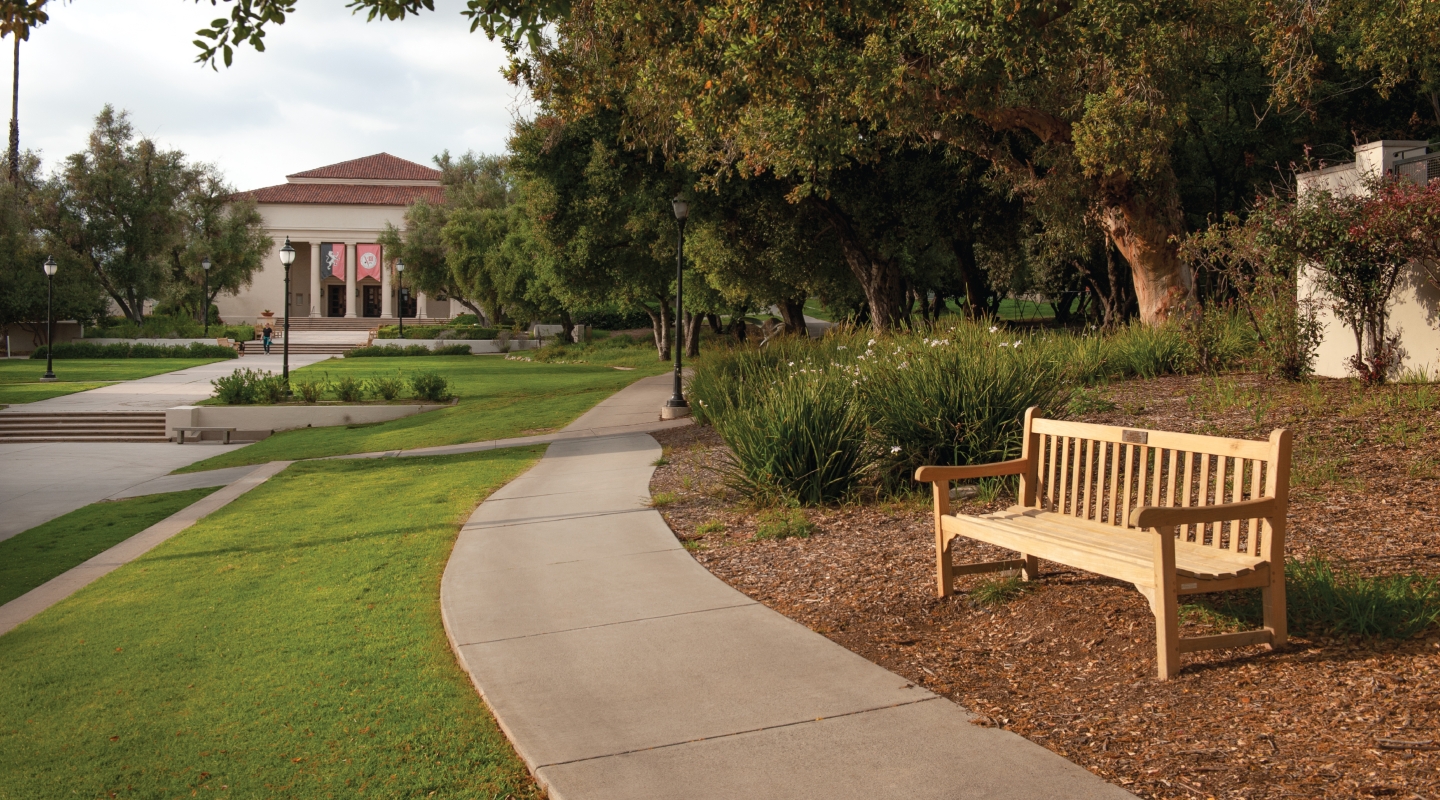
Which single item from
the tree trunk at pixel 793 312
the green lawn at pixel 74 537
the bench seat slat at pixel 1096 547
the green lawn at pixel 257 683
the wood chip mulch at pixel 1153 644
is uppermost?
the tree trunk at pixel 793 312

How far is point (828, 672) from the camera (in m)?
4.46

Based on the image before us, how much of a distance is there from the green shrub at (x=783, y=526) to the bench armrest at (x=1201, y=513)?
328 cm

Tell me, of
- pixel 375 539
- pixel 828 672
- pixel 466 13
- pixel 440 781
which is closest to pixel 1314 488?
pixel 828 672

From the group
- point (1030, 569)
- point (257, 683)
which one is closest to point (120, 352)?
point (257, 683)

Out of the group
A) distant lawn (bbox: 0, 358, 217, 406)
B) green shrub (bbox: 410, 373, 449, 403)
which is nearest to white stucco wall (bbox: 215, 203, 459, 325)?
distant lawn (bbox: 0, 358, 217, 406)

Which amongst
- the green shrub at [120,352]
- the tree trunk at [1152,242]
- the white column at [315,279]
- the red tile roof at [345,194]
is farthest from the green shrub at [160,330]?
the tree trunk at [1152,242]

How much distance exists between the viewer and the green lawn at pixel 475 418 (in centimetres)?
1788

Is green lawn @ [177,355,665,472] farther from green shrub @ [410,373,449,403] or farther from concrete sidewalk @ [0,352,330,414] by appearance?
concrete sidewalk @ [0,352,330,414]

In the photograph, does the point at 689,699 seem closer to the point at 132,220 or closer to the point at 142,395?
the point at 142,395

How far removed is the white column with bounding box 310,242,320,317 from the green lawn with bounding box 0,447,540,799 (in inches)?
2927

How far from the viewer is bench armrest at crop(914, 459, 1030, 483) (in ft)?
17.7

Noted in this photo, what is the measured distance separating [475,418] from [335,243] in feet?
208

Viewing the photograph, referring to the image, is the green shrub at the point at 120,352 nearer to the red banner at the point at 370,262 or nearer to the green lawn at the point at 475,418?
the green lawn at the point at 475,418

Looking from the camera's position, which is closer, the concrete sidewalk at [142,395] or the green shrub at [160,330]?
the concrete sidewalk at [142,395]
